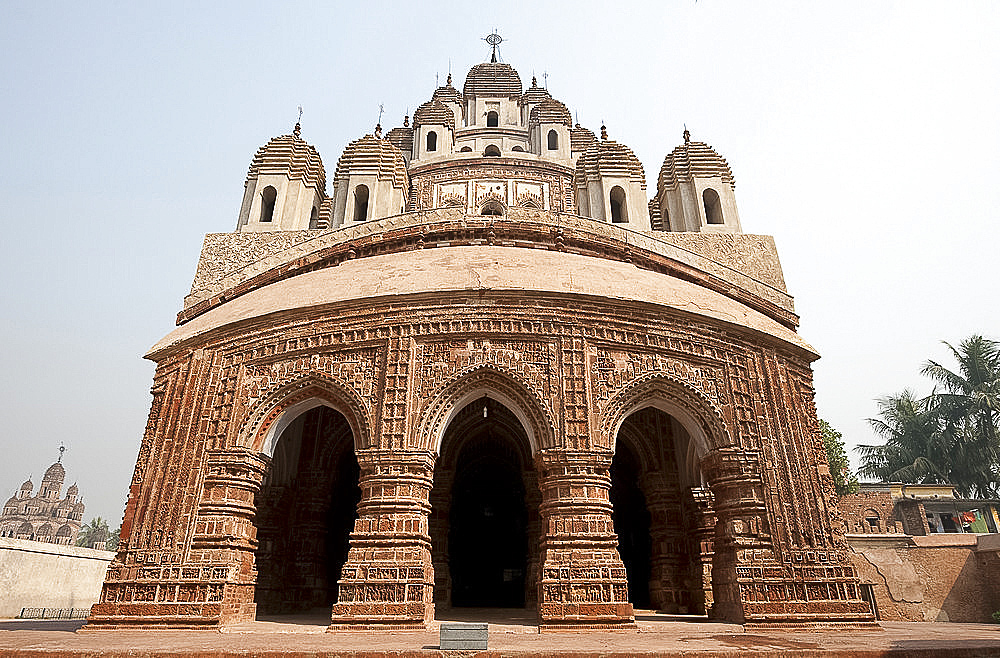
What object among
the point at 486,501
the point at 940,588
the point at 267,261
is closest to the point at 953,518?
the point at 940,588

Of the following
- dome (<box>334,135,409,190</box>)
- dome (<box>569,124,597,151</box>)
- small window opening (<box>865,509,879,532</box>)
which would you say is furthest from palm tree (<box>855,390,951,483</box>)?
dome (<box>334,135,409,190</box>)

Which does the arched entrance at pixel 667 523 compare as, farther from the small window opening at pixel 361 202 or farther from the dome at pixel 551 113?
the dome at pixel 551 113

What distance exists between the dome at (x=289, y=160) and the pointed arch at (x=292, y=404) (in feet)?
34.9

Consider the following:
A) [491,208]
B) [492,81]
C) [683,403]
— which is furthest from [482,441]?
[492,81]

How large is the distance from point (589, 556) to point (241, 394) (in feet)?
20.9

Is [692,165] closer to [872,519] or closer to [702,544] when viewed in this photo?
[702,544]

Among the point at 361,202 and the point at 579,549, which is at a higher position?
the point at 361,202

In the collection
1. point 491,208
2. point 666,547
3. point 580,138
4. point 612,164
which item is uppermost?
point 580,138

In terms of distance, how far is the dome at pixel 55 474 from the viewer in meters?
68.0

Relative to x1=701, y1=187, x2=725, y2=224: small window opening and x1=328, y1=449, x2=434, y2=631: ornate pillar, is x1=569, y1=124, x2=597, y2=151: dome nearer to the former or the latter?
x1=701, y1=187, x2=725, y2=224: small window opening

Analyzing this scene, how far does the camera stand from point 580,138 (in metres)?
28.3

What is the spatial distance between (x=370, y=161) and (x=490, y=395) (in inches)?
475

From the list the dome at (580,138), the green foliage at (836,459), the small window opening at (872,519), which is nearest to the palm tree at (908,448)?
the green foliage at (836,459)

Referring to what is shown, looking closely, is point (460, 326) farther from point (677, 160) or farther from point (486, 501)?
point (677, 160)
